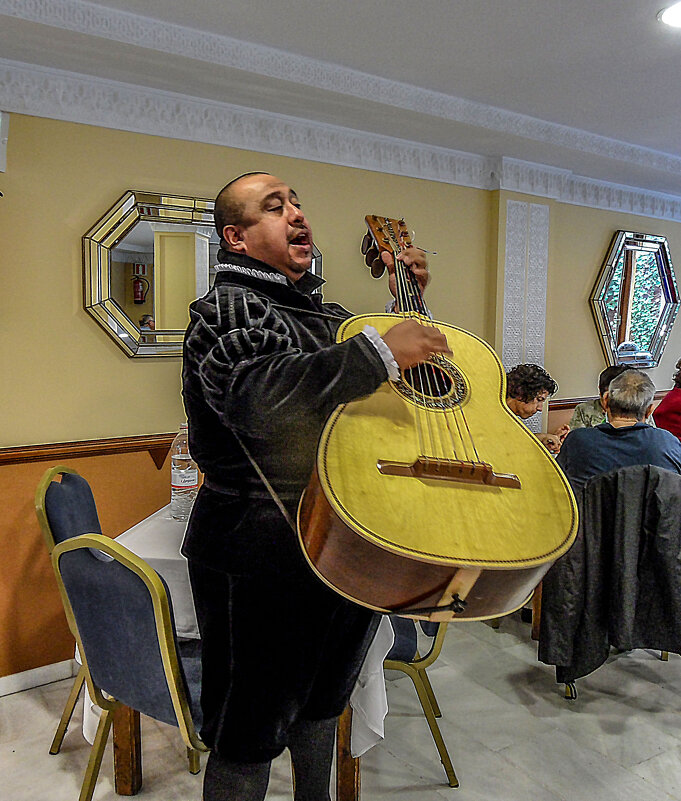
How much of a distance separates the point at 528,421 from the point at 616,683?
5.28 ft

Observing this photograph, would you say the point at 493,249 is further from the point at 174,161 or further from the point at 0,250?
the point at 0,250

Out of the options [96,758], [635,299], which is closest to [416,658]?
[96,758]

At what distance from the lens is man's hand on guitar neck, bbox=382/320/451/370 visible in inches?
43.4

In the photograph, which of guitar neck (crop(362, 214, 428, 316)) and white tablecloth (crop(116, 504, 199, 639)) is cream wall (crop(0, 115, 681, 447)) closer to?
white tablecloth (crop(116, 504, 199, 639))

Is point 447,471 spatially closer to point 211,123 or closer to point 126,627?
point 126,627

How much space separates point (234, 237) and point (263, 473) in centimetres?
49

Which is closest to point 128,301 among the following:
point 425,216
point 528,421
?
point 425,216

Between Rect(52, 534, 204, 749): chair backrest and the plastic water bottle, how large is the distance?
75 centimetres

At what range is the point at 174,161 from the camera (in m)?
2.82

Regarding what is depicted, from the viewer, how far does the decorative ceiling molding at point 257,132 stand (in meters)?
2.51

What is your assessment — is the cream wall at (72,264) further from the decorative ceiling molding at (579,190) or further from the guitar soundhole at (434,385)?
the guitar soundhole at (434,385)

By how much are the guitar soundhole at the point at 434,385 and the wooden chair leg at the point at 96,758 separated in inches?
48.9

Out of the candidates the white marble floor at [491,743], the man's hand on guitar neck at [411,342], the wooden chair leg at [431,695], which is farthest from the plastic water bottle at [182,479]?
the man's hand on guitar neck at [411,342]

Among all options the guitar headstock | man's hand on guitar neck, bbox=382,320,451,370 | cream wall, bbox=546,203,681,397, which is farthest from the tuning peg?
cream wall, bbox=546,203,681,397
